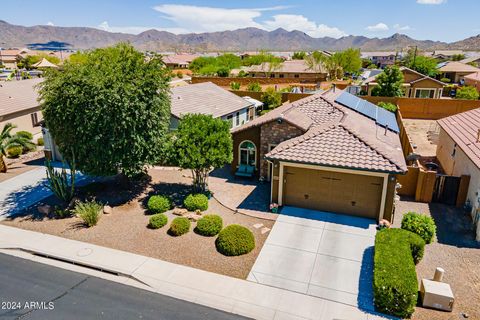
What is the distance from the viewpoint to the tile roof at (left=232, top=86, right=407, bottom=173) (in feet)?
53.1

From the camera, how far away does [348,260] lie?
13.7 metres

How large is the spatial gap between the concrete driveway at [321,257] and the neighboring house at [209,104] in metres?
13.1

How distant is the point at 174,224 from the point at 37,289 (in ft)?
18.6

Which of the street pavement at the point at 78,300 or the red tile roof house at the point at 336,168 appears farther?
Answer: the red tile roof house at the point at 336,168

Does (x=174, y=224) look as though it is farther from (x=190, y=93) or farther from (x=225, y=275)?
(x=190, y=93)

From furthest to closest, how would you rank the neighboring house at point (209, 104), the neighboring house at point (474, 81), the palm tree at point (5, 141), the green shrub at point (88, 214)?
the neighboring house at point (474, 81)
the neighboring house at point (209, 104)
the palm tree at point (5, 141)
the green shrub at point (88, 214)

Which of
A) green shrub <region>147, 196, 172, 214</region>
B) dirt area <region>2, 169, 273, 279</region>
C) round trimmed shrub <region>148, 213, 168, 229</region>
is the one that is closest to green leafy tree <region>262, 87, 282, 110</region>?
dirt area <region>2, 169, 273, 279</region>

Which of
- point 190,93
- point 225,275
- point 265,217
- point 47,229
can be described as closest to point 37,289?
point 47,229

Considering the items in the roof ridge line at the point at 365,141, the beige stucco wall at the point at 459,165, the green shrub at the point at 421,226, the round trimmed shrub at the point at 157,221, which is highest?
the roof ridge line at the point at 365,141

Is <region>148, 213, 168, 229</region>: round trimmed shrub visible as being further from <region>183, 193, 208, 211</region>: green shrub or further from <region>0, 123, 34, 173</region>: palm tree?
<region>0, 123, 34, 173</region>: palm tree

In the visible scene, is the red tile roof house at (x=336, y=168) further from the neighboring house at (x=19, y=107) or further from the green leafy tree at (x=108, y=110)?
the neighboring house at (x=19, y=107)

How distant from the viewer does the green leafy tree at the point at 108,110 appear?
17.2 metres

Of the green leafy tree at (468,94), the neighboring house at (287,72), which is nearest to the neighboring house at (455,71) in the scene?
the neighboring house at (287,72)

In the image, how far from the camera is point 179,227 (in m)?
15.6
